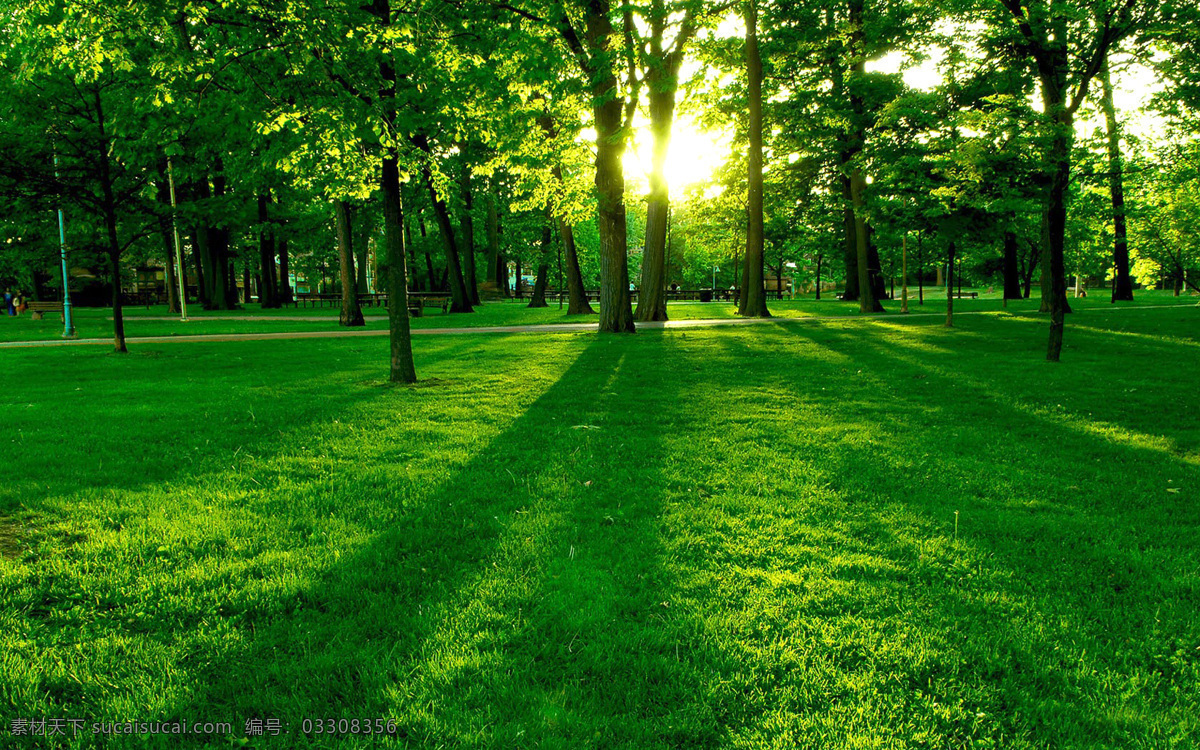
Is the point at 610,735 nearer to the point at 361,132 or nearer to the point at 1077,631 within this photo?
the point at 1077,631

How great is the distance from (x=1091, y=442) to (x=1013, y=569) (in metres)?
3.66

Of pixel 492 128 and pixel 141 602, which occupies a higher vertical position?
pixel 492 128

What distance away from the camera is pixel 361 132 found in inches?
310

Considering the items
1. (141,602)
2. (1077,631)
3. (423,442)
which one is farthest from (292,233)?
(1077,631)

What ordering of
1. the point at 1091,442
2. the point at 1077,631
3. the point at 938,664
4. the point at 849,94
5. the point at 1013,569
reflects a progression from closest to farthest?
the point at 938,664
the point at 1077,631
the point at 1013,569
the point at 1091,442
the point at 849,94

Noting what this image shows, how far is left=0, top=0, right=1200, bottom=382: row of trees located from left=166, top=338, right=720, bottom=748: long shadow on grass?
5.87 meters

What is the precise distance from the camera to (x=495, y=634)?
2893mm

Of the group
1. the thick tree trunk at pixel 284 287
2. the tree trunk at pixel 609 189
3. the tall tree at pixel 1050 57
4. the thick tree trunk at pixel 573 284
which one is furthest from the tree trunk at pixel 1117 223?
the thick tree trunk at pixel 284 287

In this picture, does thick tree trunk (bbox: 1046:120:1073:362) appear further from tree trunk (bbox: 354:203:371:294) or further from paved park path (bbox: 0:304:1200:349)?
tree trunk (bbox: 354:203:371:294)

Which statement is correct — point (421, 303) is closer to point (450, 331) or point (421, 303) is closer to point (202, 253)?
point (450, 331)

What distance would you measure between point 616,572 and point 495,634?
845mm

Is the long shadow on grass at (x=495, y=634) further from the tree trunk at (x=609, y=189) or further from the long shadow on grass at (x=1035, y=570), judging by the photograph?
the tree trunk at (x=609, y=189)

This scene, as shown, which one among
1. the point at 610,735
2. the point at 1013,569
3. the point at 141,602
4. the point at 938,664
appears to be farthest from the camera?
the point at 1013,569

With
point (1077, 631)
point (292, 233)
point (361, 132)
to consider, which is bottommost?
point (1077, 631)
